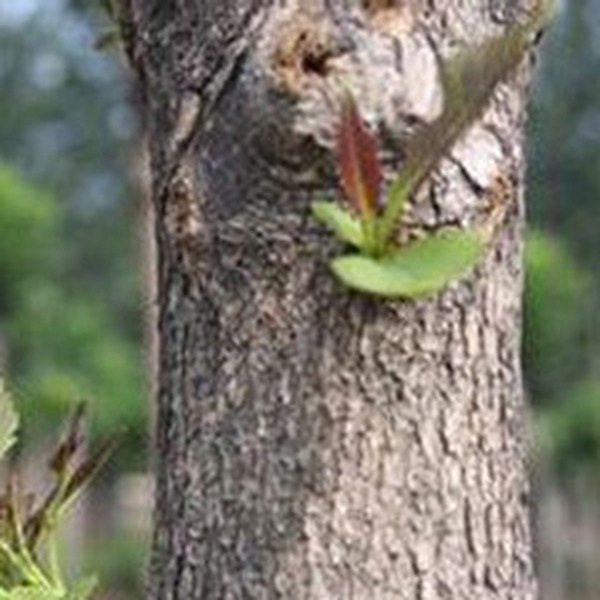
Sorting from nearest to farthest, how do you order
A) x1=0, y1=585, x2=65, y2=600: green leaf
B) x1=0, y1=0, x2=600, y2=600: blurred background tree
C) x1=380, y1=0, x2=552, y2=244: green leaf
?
x1=380, y1=0, x2=552, y2=244: green leaf, x1=0, y1=585, x2=65, y2=600: green leaf, x1=0, y1=0, x2=600, y2=600: blurred background tree

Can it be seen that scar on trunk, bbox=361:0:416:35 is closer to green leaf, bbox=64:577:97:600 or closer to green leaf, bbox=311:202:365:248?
green leaf, bbox=311:202:365:248

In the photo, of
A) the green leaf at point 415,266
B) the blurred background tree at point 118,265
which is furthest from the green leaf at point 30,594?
the blurred background tree at point 118,265

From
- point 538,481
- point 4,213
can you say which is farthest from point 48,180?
point 4,213

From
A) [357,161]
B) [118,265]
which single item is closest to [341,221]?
[357,161]

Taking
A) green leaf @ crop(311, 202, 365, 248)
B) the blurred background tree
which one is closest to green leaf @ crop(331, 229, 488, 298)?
green leaf @ crop(311, 202, 365, 248)

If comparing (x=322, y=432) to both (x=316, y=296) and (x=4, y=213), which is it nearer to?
(x=316, y=296)

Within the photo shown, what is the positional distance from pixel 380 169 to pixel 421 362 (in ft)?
0.26

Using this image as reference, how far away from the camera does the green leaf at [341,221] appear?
75 centimetres

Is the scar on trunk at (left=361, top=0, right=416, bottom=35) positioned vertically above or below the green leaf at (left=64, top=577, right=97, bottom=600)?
above

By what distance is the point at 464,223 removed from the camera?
79 centimetres

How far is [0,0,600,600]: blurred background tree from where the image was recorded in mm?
10227

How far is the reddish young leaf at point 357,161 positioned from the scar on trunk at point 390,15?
0.04 meters

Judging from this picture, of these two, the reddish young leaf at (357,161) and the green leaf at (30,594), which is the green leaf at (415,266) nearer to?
the reddish young leaf at (357,161)

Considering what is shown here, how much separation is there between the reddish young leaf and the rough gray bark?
2 cm
